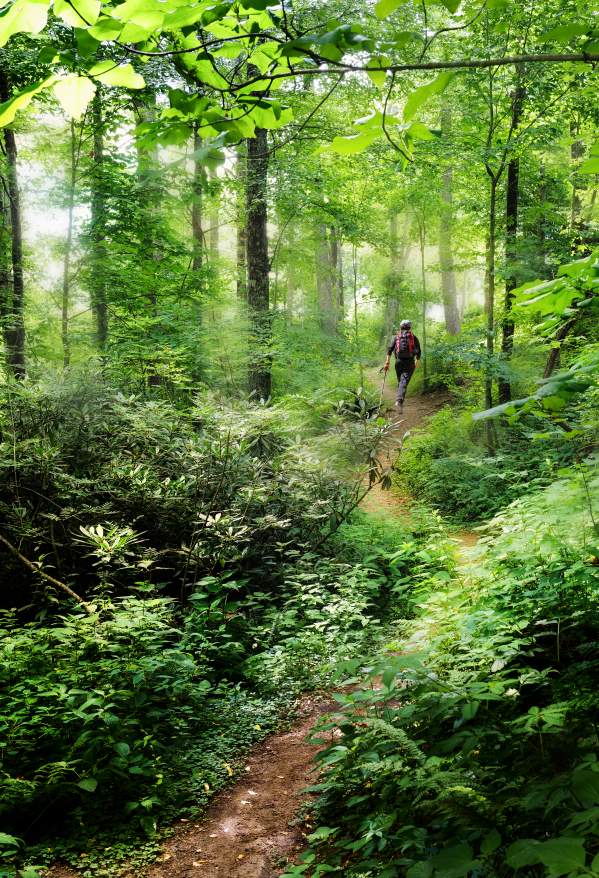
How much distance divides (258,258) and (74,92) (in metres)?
9.55

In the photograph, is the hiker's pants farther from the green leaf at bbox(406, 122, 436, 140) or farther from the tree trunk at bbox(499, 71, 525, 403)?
the green leaf at bbox(406, 122, 436, 140)

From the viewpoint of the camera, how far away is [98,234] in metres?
10.5

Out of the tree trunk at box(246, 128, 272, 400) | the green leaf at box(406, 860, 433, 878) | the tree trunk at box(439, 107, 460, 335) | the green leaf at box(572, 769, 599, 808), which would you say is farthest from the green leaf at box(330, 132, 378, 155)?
the tree trunk at box(439, 107, 460, 335)

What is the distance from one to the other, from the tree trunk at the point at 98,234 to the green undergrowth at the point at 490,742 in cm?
903

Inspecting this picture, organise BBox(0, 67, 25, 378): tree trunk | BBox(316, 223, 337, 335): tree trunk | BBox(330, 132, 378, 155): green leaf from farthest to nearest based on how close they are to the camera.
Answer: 1. BBox(316, 223, 337, 335): tree trunk
2. BBox(0, 67, 25, 378): tree trunk
3. BBox(330, 132, 378, 155): green leaf

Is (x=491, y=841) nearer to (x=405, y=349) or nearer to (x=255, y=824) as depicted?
(x=255, y=824)

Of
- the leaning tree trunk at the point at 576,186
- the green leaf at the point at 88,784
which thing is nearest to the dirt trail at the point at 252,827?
the green leaf at the point at 88,784

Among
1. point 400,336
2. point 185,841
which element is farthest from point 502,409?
point 400,336

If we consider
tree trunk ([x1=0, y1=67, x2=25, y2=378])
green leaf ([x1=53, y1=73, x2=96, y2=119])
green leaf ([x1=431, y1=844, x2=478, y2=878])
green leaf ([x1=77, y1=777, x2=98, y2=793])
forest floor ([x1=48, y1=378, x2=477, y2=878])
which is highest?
tree trunk ([x1=0, y1=67, x2=25, y2=378])

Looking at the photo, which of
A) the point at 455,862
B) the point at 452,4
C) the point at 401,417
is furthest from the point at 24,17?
the point at 401,417

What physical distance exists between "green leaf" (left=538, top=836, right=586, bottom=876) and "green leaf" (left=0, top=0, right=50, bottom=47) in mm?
2480

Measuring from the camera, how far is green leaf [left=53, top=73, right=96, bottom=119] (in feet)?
5.33

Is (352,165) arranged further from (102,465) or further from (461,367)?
(102,465)

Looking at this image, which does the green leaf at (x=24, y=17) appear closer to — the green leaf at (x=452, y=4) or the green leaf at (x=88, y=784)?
the green leaf at (x=452, y=4)
